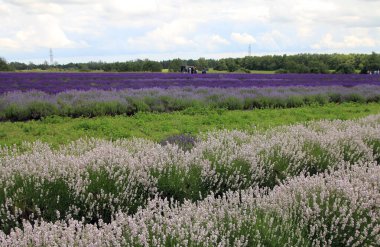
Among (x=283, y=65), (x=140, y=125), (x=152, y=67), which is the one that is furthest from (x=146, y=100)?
(x=283, y=65)

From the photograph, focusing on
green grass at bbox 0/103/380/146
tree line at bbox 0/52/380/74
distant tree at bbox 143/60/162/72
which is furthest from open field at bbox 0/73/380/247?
tree line at bbox 0/52/380/74

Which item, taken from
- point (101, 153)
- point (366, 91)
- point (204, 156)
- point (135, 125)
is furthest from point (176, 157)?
point (366, 91)

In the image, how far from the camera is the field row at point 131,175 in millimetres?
4051

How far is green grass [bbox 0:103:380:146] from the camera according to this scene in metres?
8.65

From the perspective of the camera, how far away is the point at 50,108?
37.4 feet

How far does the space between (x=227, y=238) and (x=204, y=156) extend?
2.31 m

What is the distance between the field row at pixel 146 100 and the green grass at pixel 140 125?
75cm

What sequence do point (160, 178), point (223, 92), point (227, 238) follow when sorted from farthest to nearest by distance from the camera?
point (223, 92) → point (160, 178) → point (227, 238)

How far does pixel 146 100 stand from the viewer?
13.2 meters

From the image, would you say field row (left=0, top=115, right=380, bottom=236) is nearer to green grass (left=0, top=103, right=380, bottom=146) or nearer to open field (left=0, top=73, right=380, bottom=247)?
open field (left=0, top=73, right=380, bottom=247)

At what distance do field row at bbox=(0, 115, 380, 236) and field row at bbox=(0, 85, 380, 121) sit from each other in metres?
6.18

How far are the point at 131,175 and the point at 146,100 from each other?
28.7 feet

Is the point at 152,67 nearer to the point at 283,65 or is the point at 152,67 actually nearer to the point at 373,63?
the point at 283,65

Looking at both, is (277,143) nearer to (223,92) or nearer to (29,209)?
(29,209)
